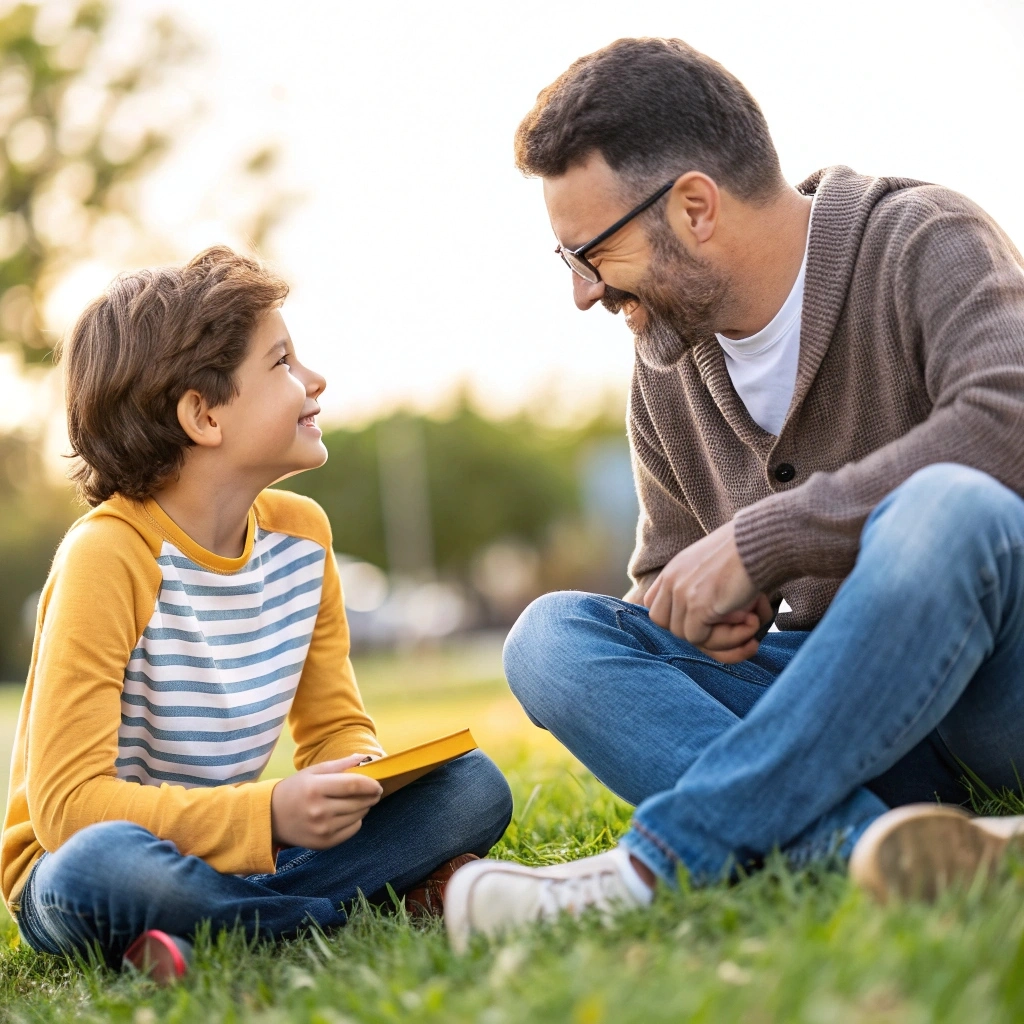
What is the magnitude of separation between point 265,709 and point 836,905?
58.0 inches

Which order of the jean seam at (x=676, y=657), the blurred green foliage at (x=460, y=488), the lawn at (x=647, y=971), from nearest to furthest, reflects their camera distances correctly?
the lawn at (x=647, y=971) < the jean seam at (x=676, y=657) < the blurred green foliage at (x=460, y=488)

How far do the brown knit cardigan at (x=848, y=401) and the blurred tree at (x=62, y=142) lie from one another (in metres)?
20.0

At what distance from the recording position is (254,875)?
8.42 feet

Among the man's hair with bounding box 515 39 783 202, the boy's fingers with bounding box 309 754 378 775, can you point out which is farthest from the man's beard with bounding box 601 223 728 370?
the boy's fingers with bounding box 309 754 378 775

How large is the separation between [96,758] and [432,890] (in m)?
0.73

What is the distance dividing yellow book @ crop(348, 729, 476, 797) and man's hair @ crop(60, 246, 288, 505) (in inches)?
35.1

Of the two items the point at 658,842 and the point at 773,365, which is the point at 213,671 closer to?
the point at 658,842

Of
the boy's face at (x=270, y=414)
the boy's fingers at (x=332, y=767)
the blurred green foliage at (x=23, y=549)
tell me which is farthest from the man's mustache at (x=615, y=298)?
the blurred green foliage at (x=23, y=549)

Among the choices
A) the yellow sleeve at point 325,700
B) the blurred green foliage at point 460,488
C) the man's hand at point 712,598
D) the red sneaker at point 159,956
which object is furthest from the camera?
the blurred green foliage at point 460,488

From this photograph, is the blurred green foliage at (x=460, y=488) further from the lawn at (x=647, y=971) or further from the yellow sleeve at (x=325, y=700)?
the lawn at (x=647, y=971)

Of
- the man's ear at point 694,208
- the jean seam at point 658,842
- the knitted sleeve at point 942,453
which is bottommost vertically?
the jean seam at point 658,842

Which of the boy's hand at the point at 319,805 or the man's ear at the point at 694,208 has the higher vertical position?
the man's ear at the point at 694,208

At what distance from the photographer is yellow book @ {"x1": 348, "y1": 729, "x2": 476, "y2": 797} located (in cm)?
230

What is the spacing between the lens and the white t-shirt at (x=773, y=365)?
2693 millimetres
